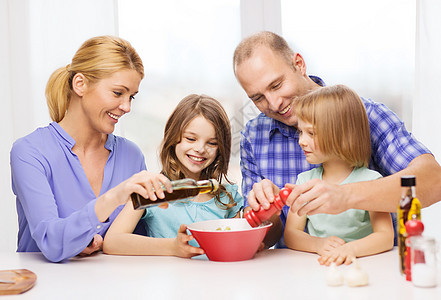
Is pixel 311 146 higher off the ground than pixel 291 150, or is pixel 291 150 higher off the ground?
pixel 311 146

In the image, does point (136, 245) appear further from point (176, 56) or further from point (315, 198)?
point (176, 56)

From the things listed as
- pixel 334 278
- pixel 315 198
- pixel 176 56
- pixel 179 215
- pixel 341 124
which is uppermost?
pixel 176 56

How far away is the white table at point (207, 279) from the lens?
1.13 metres

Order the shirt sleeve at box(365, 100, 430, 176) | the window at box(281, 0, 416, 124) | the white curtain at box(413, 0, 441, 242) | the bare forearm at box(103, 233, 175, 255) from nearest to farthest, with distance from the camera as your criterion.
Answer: the bare forearm at box(103, 233, 175, 255)
the shirt sleeve at box(365, 100, 430, 176)
the white curtain at box(413, 0, 441, 242)
the window at box(281, 0, 416, 124)

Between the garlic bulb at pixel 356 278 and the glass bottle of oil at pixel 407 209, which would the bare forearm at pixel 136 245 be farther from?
the glass bottle of oil at pixel 407 209

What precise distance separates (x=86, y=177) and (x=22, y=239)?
32 centimetres

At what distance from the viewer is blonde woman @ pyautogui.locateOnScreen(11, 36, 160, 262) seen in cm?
167

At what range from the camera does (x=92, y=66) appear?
184 cm

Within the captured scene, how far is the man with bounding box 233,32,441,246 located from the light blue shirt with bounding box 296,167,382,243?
0.37 ft

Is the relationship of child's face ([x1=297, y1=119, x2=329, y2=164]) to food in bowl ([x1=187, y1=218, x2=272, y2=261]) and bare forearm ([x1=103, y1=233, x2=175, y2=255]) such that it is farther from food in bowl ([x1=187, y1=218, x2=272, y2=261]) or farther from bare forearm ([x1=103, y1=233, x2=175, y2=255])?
bare forearm ([x1=103, y1=233, x2=175, y2=255])

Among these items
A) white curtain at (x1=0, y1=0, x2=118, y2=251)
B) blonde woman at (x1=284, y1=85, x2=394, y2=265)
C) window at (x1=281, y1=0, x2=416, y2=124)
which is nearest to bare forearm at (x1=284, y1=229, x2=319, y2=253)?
blonde woman at (x1=284, y1=85, x2=394, y2=265)

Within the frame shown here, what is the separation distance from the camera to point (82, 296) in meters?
1.18

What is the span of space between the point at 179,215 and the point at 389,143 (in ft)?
2.57

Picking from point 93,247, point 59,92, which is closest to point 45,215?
point 93,247
